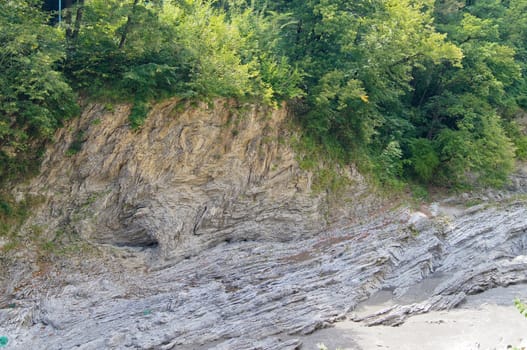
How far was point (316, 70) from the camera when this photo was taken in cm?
1828

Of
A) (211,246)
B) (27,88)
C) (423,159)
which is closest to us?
(27,88)

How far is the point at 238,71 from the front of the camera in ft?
50.7

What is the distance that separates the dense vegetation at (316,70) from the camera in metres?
13.6

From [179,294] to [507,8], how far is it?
22.6 metres

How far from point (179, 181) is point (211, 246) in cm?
227

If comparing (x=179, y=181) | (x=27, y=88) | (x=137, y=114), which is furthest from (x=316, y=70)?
(x=27, y=88)

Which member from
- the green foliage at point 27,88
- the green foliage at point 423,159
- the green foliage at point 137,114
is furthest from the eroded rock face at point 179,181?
the green foliage at point 423,159

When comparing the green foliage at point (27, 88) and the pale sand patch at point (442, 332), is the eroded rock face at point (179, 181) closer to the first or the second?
the green foliage at point (27, 88)

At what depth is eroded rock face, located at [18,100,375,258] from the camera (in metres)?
14.5

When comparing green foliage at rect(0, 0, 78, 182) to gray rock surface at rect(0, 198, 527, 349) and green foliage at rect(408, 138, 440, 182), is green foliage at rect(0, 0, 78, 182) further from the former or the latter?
green foliage at rect(408, 138, 440, 182)

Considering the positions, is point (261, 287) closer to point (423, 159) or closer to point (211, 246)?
point (211, 246)

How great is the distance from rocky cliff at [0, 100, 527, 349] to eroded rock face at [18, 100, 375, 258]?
0.04 m

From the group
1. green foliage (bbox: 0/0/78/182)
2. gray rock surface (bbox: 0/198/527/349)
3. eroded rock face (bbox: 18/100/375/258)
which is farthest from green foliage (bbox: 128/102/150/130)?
gray rock surface (bbox: 0/198/527/349)

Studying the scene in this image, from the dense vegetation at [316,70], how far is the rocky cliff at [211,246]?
42.1 inches
